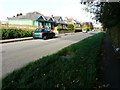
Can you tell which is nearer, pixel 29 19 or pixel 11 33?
pixel 11 33

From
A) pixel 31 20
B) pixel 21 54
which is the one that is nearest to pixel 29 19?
pixel 31 20

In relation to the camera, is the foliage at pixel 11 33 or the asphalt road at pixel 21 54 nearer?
the asphalt road at pixel 21 54

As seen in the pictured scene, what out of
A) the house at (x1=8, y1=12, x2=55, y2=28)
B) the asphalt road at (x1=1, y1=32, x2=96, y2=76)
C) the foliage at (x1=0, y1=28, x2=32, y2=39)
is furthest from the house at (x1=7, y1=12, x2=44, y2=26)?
the asphalt road at (x1=1, y1=32, x2=96, y2=76)

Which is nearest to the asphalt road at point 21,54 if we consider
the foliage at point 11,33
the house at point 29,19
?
the foliage at point 11,33

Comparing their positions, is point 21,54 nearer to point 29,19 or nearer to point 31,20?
point 31,20

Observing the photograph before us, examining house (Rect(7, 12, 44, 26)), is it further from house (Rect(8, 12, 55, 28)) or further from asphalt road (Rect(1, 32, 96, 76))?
asphalt road (Rect(1, 32, 96, 76))

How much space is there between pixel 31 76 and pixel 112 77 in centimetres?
257

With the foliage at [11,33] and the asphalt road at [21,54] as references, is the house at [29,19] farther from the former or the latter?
the asphalt road at [21,54]

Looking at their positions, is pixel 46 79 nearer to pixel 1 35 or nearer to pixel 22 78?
pixel 22 78

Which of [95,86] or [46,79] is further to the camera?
[46,79]

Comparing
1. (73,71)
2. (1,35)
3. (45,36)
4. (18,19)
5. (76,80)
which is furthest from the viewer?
A: (18,19)

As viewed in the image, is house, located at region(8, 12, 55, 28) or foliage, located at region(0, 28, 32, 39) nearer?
foliage, located at region(0, 28, 32, 39)

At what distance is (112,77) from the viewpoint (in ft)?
24.7

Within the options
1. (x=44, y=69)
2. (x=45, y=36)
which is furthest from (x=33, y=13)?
(x=44, y=69)
